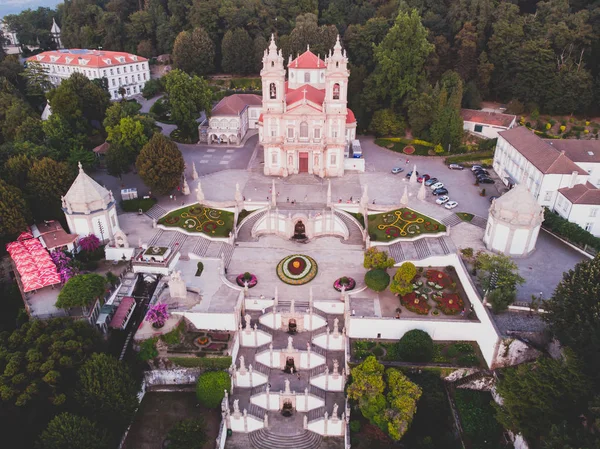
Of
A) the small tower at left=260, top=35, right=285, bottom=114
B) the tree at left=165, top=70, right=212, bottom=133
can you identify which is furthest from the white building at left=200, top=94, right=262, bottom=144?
the small tower at left=260, top=35, right=285, bottom=114

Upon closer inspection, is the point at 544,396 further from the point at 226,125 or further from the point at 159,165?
the point at 226,125

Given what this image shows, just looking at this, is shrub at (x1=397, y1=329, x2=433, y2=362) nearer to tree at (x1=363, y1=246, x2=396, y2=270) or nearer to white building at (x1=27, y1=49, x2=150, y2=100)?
tree at (x1=363, y1=246, x2=396, y2=270)

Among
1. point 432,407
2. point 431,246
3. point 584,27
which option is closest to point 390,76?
point 584,27

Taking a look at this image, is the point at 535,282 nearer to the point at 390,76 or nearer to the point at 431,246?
the point at 431,246

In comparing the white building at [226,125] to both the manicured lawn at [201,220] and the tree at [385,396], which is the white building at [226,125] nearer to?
the manicured lawn at [201,220]

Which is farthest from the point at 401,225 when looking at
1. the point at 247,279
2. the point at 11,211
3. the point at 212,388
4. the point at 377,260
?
the point at 11,211

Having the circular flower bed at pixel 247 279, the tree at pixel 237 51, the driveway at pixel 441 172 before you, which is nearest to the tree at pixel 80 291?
the circular flower bed at pixel 247 279
